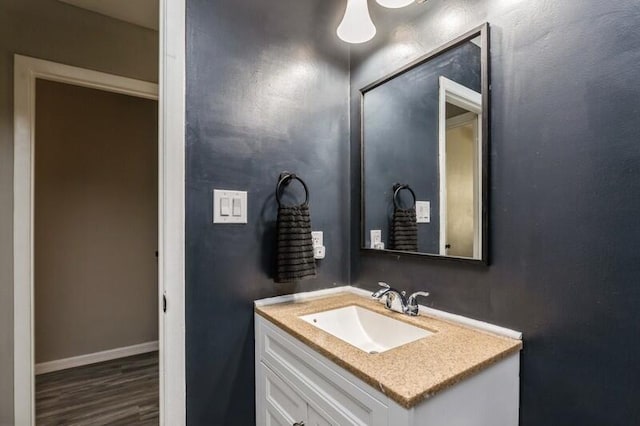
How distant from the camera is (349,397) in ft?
2.51

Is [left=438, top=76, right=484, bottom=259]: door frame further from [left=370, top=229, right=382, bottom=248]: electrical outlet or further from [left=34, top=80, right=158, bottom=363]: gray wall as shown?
[left=34, top=80, right=158, bottom=363]: gray wall

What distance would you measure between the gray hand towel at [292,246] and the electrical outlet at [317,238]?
162 millimetres

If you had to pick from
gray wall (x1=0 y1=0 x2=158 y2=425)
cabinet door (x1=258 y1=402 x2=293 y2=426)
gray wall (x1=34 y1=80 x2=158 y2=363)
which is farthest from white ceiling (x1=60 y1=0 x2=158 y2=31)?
cabinet door (x1=258 y1=402 x2=293 y2=426)

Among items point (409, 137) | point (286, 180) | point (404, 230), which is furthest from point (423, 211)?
point (286, 180)

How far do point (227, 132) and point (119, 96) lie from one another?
6.55 feet

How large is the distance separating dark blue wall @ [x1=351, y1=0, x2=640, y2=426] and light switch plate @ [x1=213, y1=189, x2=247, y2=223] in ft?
2.76

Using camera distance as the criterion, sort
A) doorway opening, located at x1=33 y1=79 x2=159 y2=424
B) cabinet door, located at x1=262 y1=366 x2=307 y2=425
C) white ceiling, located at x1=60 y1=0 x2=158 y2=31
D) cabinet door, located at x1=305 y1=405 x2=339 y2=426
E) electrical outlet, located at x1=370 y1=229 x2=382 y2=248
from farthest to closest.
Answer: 1. doorway opening, located at x1=33 y1=79 x2=159 y2=424
2. white ceiling, located at x1=60 y1=0 x2=158 y2=31
3. electrical outlet, located at x1=370 y1=229 x2=382 y2=248
4. cabinet door, located at x1=262 y1=366 x2=307 y2=425
5. cabinet door, located at x1=305 y1=405 x2=339 y2=426

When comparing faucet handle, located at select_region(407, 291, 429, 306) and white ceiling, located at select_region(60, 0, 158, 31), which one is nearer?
faucet handle, located at select_region(407, 291, 429, 306)

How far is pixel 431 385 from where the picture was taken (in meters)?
0.65

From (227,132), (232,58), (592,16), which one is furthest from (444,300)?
(232,58)

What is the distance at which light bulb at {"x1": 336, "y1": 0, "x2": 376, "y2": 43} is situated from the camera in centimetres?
123

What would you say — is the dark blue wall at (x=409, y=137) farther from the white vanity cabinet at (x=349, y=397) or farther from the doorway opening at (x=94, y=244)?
the doorway opening at (x=94, y=244)

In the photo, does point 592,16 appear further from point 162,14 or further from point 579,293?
point 162,14

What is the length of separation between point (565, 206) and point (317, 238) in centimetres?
93
